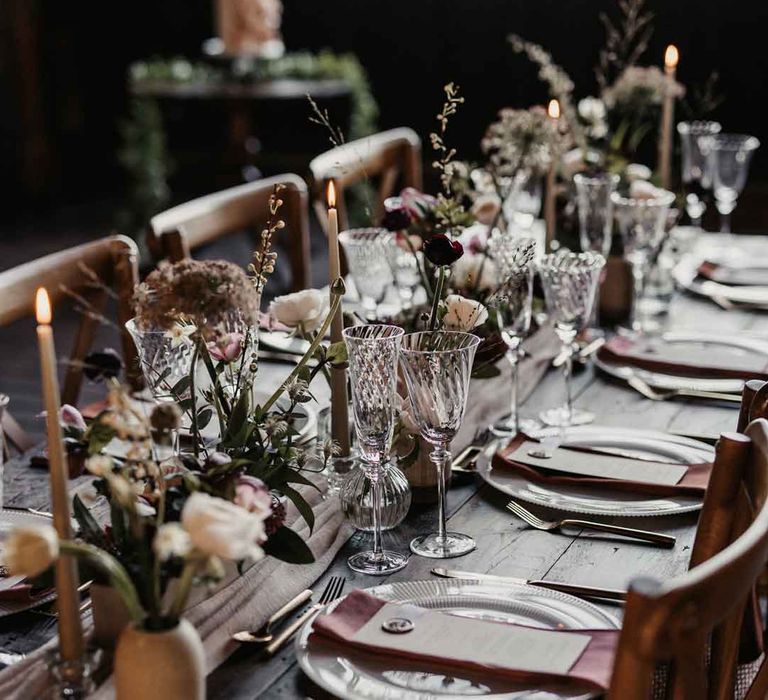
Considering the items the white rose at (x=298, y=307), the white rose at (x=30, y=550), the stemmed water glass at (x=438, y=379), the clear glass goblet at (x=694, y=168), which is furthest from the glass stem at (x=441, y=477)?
the clear glass goblet at (x=694, y=168)

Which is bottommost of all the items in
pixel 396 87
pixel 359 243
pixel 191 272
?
pixel 396 87

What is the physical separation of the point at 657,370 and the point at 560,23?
5137 millimetres

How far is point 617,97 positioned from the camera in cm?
278

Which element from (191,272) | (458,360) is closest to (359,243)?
(458,360)

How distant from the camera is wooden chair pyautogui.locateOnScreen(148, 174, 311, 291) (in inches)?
88.7

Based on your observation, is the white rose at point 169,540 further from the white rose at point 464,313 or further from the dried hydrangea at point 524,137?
the dried hydrangea at point 524,137

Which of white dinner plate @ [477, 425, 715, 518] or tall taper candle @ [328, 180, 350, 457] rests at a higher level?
tall taper candle @ [328, 180, 350, 457]

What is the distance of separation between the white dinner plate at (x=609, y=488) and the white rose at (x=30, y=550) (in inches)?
31.1

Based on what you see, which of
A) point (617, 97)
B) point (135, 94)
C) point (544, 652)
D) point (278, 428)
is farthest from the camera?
A: point (135, 94)

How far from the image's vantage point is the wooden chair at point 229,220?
88.7 inches

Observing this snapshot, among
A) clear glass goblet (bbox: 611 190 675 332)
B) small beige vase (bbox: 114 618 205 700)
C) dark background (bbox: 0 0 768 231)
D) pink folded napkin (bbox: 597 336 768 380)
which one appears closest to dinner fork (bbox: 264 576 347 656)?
small beige vase (bbox: 114 618 205 700)

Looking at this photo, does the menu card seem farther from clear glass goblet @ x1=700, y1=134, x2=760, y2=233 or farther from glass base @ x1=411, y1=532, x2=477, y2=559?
clear glass goblet @ x1=700, y1=134, x2=760, y2=233

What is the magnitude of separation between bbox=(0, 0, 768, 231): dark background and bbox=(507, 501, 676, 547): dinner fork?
5348mm

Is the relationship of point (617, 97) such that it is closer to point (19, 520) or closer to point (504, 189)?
point (504, 189)
